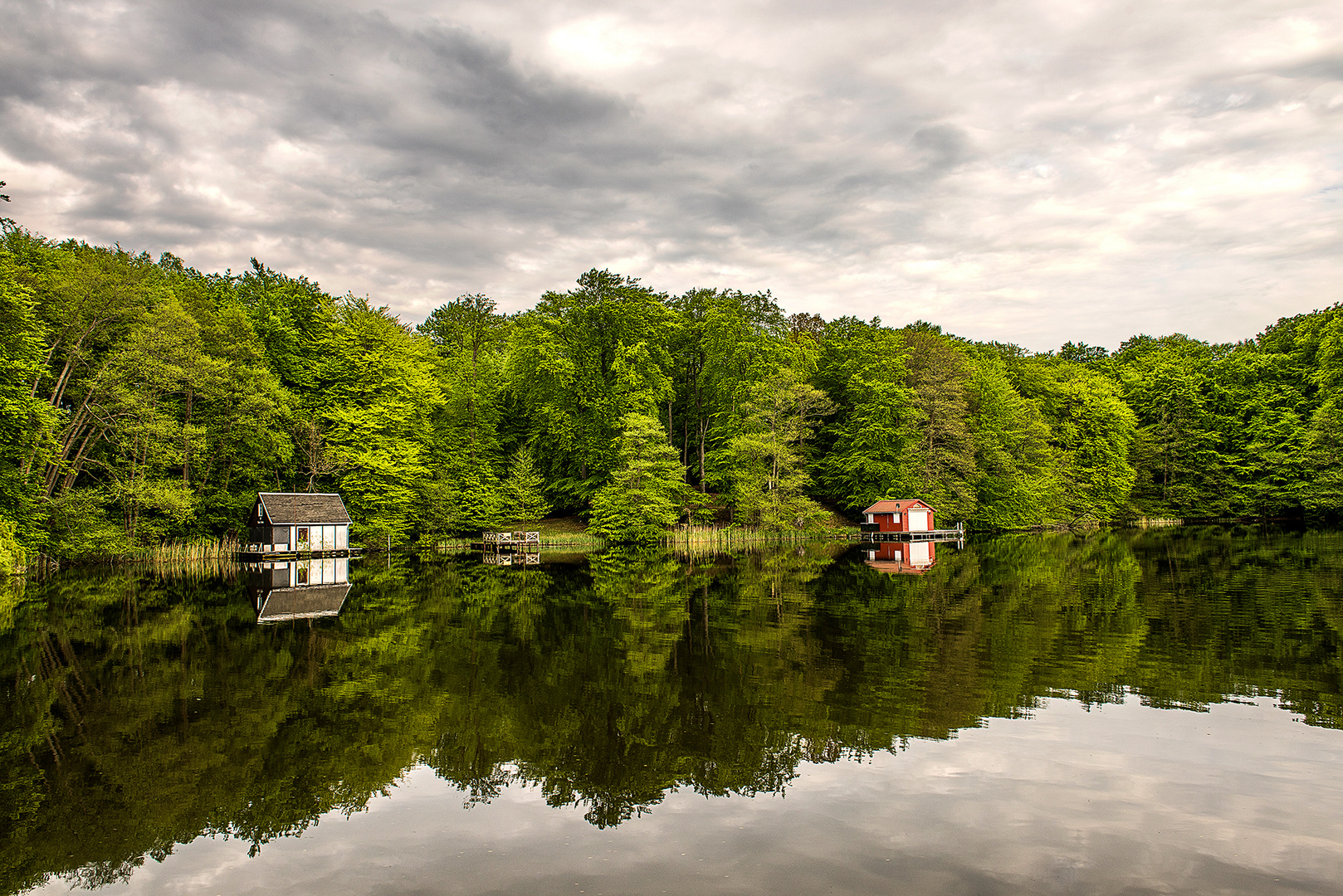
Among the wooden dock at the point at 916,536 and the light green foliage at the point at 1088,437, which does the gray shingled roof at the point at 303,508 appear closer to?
the wooden dock at the point at 916,536

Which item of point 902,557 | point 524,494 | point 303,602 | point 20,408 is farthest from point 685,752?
point 524,494

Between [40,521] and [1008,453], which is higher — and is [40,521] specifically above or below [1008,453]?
below

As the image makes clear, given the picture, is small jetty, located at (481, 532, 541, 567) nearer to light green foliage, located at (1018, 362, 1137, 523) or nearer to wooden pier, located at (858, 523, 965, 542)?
wooden pier, located at (858, 523, 965, 542)

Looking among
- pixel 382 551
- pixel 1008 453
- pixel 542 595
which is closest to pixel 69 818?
pixel 542 595

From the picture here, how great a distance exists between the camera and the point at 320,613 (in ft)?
61.9

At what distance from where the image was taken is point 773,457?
152 feet

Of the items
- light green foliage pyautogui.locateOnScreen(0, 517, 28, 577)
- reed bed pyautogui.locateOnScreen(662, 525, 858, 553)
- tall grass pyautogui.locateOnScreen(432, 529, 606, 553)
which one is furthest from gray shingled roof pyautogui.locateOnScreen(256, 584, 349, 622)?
reed bed pyautogui.locateOnScreen(662, 525, 858, 553)

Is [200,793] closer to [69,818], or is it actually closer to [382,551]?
[69,818]

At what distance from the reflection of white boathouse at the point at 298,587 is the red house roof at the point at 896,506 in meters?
30.0

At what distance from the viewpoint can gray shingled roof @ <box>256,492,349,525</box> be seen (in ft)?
119

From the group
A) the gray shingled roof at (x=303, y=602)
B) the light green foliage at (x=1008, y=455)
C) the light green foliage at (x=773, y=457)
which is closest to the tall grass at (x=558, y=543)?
the light green foliage at (x=773, y=457)

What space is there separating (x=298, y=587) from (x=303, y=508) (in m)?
14.2

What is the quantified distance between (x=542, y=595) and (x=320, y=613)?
19.6 feet

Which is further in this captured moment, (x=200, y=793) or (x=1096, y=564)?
(x=1096, y=564)
